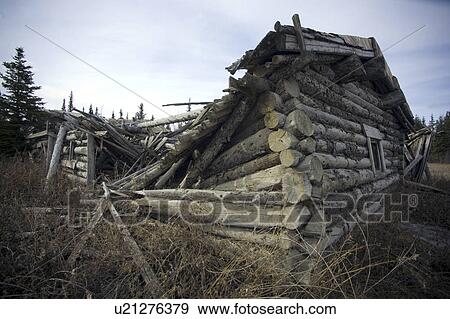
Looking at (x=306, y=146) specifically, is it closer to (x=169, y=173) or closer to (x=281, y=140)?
(x=281, y=140)

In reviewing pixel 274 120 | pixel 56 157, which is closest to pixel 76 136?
pixel 56 157

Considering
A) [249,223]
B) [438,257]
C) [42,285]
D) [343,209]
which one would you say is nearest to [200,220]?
[249,223]

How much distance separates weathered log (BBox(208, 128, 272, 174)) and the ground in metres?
1.25

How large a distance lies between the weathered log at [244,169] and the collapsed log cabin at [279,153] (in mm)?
16

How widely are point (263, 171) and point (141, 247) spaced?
1.89 meters

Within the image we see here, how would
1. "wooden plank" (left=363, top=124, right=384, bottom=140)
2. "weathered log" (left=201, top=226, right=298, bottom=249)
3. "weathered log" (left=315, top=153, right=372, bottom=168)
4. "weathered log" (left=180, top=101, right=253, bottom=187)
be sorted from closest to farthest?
1. "weathered log" (left=201, top=226, right=298, bottom=249)
2. "weathered log" (left=180, top=101, right=253, bottom=187)
3. "weathered log" (left=315, top=153, right=372, bottom=168)
4. "wooden plank" (left=363, top=124, right=384, bottom=140)

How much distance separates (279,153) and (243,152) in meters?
0.72

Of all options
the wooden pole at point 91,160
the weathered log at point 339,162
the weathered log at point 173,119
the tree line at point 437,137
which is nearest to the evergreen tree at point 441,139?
the tree line at point 437,137

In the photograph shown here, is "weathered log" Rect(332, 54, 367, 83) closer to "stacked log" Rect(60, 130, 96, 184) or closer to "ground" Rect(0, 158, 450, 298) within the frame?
"ground" Rect(0, 158, 450, 298)

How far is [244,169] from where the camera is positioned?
406 cm

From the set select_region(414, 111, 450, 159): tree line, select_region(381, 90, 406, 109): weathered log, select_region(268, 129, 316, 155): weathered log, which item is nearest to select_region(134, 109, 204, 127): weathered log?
select_region(268, 129, 316, 155): weathered log

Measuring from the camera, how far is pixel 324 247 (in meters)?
3.41

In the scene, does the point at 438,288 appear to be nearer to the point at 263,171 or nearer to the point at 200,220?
the point at 263,171

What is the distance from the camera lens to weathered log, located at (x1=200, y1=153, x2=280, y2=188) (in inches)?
146
